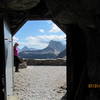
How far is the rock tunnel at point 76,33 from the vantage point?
3.31m

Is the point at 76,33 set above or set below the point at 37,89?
above

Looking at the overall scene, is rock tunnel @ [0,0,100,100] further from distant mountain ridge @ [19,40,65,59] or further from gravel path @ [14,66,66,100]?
distant mountain ridge @ [19,40,65,59]

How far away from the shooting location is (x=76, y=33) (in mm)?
4520

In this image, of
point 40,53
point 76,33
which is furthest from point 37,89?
point 40,53

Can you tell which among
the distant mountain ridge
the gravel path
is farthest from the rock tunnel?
the distant mountain ridge

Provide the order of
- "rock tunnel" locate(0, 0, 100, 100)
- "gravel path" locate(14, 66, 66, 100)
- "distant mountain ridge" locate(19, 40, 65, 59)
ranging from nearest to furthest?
"rock tunnel" locate(0, 0, 100, 100)
"gravel path" locate(14, 66, 66, 100)
"distant mountain ridge" locate(19, 40, 65, 59)

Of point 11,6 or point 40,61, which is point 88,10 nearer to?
point 11,6

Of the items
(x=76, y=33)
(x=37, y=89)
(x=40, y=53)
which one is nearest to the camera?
(x=76, y=33)

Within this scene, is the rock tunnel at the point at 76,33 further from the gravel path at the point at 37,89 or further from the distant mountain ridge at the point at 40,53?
the distant mountain ridge at the point at 40,53

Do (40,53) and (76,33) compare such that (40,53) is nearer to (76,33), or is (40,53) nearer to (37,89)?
(37,89)

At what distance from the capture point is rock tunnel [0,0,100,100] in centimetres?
331

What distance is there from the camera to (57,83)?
8695mm

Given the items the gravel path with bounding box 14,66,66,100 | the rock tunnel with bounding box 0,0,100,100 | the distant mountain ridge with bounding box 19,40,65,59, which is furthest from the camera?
the distant mountain ridge with bounding box 19,40,65,59

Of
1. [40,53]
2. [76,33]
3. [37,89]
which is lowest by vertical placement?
[37,89]
